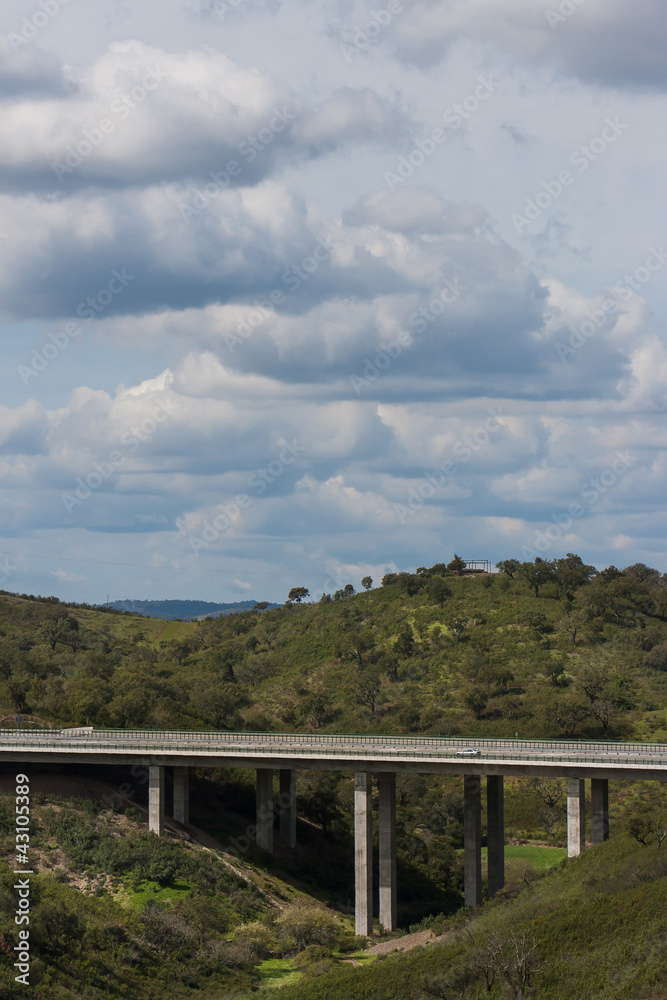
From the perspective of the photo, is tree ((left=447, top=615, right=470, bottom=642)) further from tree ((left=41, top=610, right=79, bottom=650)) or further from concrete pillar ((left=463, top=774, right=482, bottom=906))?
concrete pillar ((left=463, top=774, right=482, bottom=906))

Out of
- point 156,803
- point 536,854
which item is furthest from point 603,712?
point 156,803

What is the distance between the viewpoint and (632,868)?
6119cm

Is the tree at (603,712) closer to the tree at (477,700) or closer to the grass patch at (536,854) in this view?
the tree at (477,700)

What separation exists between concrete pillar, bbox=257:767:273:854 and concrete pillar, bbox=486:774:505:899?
17585mm

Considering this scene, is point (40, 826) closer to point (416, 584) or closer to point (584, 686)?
point (584, 686)

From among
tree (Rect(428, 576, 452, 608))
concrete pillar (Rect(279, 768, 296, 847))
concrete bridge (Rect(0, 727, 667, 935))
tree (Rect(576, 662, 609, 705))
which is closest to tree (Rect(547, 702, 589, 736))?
tree (Rect(576, 662, 609, 705))

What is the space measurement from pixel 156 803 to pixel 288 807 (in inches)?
518

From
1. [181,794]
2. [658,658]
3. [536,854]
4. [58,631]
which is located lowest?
[536,854]

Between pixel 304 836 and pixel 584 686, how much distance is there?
45.5m

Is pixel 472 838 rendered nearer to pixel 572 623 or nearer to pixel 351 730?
pixel 351 730

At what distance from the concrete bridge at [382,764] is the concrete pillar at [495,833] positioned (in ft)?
0.25

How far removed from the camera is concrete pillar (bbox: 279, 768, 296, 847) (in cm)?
9056

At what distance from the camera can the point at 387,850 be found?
7975 cm

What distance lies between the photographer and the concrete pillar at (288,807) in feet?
297
